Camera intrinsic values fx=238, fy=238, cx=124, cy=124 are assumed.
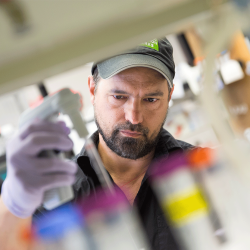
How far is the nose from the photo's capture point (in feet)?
3.49

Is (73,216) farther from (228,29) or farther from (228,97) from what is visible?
(228,97)

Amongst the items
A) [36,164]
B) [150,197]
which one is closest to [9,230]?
[36,164]

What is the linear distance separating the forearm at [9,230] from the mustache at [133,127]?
21.7 inches

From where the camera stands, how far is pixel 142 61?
104 cm

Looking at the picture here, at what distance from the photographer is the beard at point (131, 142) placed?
1.13 m

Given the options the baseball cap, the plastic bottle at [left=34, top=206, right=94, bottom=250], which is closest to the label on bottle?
the plastic bottle at [left=34, top=206, right=94, bottom=250]

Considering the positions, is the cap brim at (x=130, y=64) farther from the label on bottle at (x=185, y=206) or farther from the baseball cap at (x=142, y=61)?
the label on bottle at (x=185, y=206)

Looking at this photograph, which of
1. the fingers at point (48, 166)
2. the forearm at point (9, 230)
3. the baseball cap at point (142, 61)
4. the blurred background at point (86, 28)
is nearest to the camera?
the blurred background at point (86, 28)

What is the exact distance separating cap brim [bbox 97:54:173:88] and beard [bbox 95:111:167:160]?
0.80 ft

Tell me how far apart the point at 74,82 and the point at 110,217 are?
134cm

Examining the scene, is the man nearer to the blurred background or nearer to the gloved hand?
the gloved hand

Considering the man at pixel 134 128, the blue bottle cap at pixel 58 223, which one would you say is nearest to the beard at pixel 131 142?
the man at pixel 134 128

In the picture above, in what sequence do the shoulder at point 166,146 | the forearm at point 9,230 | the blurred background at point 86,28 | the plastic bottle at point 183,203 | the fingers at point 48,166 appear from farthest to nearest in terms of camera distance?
the shoulder at point 166,146, the plastic bottle at point 183,203, the forearm at point 9,230, the fingers at point 48,166, the blurred background at point 86,28

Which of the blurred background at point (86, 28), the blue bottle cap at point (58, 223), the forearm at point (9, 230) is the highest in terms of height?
the blurred background at point (86, 28)
